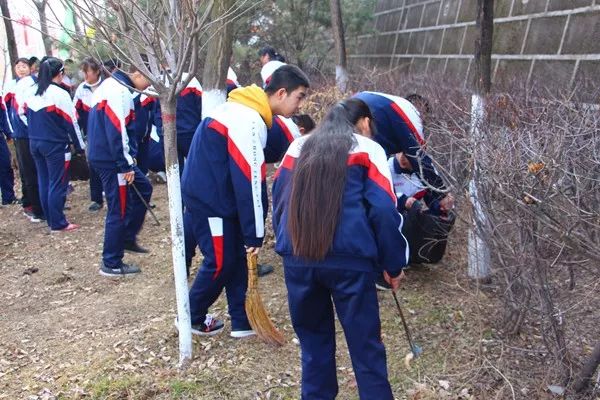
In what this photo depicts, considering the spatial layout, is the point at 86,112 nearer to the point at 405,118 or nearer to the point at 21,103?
the point at 21,103

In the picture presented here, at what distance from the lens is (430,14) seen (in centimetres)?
1273

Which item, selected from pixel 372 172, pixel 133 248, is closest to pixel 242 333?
pixel 372 172

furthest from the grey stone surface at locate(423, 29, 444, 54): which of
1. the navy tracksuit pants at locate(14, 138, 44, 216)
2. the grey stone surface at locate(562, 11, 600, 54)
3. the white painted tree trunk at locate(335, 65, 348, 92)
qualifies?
the navy tracksuit pants at locate(14, 138, 44, 216)

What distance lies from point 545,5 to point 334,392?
7.34m

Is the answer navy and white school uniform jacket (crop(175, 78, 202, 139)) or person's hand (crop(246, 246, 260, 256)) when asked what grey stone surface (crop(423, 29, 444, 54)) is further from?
person's hand (crop(246, 246, 260, 256))

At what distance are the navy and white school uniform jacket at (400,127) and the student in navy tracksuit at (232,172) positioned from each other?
0.93 meters

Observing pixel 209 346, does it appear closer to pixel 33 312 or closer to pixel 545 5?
pixel 33 312

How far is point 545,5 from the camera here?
8.76 m

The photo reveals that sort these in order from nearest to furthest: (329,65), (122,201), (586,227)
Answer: (586,227), (122,201), (329,65)

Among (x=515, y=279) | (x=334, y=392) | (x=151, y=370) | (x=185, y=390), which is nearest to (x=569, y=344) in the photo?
(x=515, y=279)

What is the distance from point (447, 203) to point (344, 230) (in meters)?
1.66

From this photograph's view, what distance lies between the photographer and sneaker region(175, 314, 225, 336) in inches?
173

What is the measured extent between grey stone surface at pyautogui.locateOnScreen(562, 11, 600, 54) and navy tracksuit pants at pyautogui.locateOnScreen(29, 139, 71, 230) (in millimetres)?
6345

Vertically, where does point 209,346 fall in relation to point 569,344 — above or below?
below
